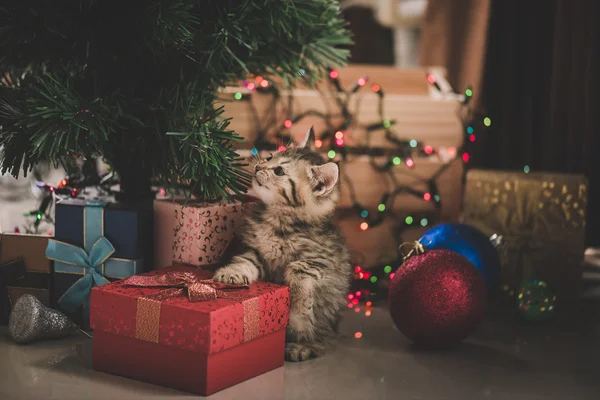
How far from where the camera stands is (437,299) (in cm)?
146

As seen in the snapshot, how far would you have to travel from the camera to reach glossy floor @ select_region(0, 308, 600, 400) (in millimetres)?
1231

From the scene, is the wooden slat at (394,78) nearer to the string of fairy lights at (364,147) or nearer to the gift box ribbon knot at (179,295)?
the string of fairy lights at (364,147)

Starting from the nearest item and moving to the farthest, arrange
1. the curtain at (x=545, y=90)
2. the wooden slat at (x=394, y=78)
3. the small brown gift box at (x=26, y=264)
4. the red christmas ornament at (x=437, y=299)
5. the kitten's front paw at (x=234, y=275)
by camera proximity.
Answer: the kitten's front paw at (x=234, y=275), the red christmas ornament at (x=437, y=299), the small brown gift box at (x=26, y=264), the curtain at (x=545, y=90), the wooden slat at (x=394, y=78)

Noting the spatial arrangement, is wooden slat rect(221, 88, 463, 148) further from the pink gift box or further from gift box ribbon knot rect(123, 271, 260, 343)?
gift box ribbon knot rect(123, 271, 260, 343)

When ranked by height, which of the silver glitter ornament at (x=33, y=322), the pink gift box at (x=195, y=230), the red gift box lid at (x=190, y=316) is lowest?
the silver glitter ornament at (x=33, y=322)

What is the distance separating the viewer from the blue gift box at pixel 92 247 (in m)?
1.54

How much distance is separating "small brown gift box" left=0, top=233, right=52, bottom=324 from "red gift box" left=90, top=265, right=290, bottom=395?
13.6 inches

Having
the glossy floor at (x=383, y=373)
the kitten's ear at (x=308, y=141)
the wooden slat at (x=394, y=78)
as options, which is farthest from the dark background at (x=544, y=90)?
the kitten's ear at (x=308, y=141)

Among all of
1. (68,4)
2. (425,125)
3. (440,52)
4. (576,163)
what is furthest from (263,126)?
(440,52)

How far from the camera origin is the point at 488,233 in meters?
2.07

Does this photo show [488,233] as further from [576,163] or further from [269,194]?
[269,194]

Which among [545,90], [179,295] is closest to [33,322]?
[179,295]

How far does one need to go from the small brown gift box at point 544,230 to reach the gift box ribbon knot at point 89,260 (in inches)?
43.9

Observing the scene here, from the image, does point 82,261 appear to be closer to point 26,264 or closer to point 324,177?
point 26,264
